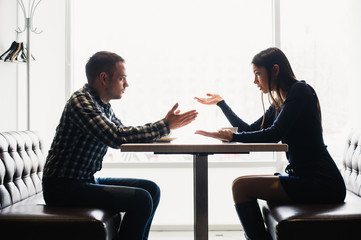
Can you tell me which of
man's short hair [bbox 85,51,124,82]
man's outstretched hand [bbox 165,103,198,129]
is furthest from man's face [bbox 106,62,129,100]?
man's outstretched hand [bbox 165,103,198,129]

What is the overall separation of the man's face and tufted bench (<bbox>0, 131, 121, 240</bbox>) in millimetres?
561

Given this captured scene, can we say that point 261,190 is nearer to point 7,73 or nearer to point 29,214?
point 29,214

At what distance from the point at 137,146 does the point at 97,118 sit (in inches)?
11.3

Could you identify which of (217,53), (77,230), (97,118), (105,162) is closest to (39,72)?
(105,162)

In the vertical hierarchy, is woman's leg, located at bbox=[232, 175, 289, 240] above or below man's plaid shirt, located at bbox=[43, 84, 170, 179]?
below

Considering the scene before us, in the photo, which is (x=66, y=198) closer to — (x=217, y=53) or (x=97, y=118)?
(x=97, y=118)

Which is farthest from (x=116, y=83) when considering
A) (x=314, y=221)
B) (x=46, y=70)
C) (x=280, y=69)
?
(x=46, y=70)

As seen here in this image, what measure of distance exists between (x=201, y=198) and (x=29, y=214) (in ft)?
2.38

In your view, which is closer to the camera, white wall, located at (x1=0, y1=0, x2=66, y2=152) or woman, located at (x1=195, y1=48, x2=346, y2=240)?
woman, located at (x1=195, y1=48, x2=346, y2=240)

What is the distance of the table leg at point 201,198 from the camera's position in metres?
1.61

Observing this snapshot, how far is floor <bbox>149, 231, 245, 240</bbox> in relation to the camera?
2777mm

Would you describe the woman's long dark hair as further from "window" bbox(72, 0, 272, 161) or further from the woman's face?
"window" bbox(72, 0, 272, 161)

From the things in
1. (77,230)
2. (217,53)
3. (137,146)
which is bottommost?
(77,230)

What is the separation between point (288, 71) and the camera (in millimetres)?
1810
